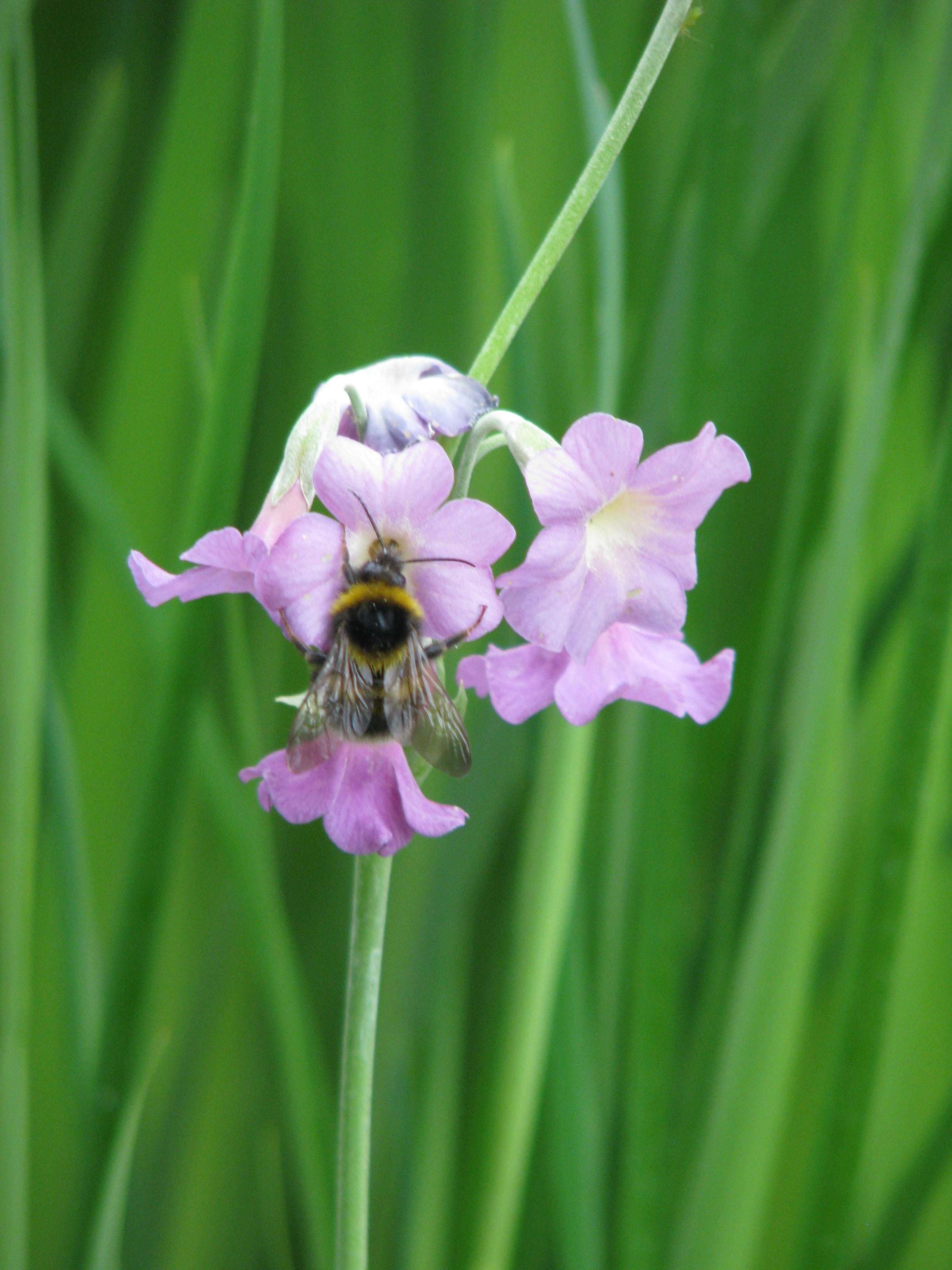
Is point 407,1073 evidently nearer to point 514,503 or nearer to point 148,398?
point 514,503

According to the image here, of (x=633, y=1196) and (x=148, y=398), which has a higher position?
(x=148, y=398)

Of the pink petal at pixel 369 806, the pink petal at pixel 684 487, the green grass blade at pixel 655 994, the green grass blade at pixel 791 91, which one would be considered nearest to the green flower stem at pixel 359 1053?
the pink petal at pixel 369 806

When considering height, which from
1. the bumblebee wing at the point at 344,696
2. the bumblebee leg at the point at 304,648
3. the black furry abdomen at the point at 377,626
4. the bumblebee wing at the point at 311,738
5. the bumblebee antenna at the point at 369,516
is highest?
the bumblebee antenna at the point at 369,516

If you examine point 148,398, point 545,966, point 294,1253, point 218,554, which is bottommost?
point 294,1253

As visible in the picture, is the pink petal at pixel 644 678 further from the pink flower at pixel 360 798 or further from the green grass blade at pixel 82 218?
the green grass blade at pixel 82 218

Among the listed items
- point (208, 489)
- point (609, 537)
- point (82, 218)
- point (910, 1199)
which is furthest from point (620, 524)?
point (82, 218)

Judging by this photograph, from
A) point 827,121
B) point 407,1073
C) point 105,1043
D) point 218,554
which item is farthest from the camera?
point 827,121

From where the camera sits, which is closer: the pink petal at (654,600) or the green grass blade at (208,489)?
the pink petal at (654,600)

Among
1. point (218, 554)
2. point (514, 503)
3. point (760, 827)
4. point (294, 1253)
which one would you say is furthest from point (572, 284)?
point (294, 1253)
